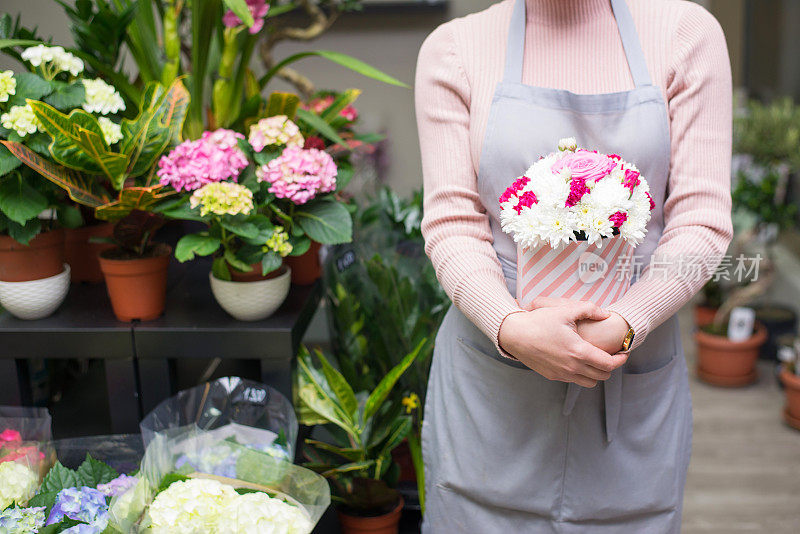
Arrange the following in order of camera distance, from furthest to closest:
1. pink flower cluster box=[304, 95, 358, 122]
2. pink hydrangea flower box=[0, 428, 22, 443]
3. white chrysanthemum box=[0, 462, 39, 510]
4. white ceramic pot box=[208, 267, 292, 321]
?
1. pink flower cluster box=[304, 95, 358, 122]
2. white ceramic pot box=[208, 267, 292, 321]
3. pink hydrangea flower box=[0, 428, 22, 443]
4. white chrysanthemum box=[0, 462, 39, 510]

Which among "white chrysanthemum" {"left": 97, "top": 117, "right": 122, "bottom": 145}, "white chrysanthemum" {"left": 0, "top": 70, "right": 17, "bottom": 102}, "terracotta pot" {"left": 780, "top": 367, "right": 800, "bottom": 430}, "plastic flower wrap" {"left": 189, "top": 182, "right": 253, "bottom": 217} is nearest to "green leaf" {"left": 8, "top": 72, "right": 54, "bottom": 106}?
"white chrysanthemum" {"left": 0, "top": 70, "right": 17, "bottom": 102}

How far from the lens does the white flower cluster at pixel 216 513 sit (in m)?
1.02

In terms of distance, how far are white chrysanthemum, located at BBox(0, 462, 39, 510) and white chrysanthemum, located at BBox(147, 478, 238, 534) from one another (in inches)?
8.8

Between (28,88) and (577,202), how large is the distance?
112 cm

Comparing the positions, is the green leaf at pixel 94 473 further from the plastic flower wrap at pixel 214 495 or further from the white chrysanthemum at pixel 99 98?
the white chrysanthemum at pixel 99 98

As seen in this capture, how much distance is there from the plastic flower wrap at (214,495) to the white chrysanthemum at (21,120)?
68 centimetres

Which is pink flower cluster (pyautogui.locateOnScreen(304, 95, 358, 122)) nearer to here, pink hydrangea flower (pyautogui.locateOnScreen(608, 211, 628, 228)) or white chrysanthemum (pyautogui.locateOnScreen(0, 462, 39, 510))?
pink hydrangea flower (pyautogui.locateOnScreen(608, 211, 628, 228))

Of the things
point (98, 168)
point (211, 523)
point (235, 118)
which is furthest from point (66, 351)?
point (211, 523)

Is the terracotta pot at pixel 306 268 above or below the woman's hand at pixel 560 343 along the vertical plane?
below

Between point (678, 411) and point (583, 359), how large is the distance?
359 millimetres

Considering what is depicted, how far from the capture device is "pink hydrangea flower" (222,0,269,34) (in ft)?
6.11

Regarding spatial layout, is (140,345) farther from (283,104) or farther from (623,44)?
(623,44)

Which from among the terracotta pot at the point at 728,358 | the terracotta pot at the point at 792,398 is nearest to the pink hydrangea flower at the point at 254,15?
the terracotta pot at the point at 792,398

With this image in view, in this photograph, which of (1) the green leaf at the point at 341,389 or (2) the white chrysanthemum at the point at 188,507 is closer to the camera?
(2) the white chrysanthemum at the point at 188,507
